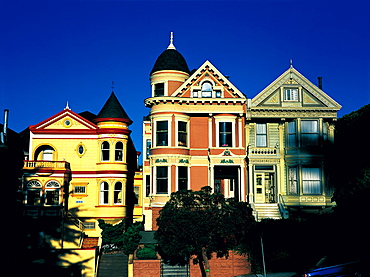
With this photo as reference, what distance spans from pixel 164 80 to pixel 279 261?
14461 mm

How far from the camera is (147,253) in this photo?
27.9 meters

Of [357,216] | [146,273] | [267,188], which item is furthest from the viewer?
[267,188]

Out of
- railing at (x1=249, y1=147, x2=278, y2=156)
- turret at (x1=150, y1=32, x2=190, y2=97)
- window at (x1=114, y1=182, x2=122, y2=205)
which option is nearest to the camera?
railing at (x1=249, y1=147, x2=278, y2=156)

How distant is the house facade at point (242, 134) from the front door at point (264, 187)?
3.35 ft

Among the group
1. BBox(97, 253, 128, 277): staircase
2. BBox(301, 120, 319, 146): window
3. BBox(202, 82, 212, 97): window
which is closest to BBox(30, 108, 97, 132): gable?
BBox(202, 82, 212, 97): window

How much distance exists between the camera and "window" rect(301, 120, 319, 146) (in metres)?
31.9

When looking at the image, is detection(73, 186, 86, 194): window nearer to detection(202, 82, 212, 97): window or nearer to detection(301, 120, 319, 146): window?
detection(202, 82, 212, 97): window

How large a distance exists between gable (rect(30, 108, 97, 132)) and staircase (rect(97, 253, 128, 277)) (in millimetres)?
10135

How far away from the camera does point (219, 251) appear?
86.8 feet

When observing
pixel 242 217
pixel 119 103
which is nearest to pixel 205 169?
pixel 242 217

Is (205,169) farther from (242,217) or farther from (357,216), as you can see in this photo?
(357,216)

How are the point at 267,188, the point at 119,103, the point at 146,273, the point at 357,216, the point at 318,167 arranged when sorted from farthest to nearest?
the point at 119,103 < the point at 267,188 < the point at 318,167 < the point at 146,273 < the point at 357,216

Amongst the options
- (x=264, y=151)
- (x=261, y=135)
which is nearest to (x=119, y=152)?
(x=261, y=135)

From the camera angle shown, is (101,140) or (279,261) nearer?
(279,261)
